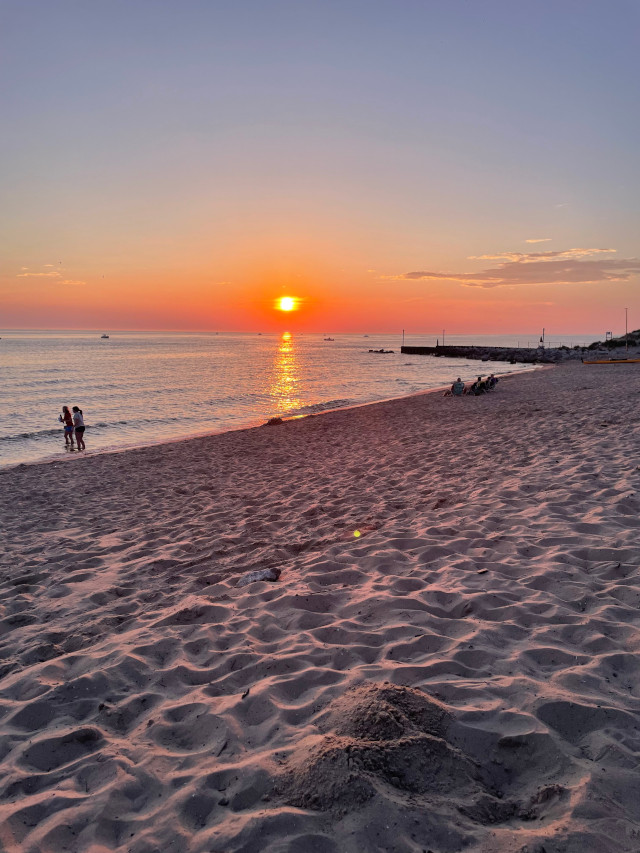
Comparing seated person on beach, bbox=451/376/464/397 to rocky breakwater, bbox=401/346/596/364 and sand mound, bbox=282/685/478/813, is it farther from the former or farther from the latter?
rocky breakwater, bbox=401/346/596/364

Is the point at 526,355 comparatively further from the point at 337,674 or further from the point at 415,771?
the point at 415,771

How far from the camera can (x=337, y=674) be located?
338cm

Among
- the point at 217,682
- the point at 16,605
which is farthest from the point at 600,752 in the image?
the point at 16,605

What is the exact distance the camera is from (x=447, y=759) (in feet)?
8.23

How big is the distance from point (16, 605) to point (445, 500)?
17.7ft

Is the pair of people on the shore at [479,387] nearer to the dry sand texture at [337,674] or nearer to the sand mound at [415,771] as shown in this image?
the dry sand texture at [337,674]

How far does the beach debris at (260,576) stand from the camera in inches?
204

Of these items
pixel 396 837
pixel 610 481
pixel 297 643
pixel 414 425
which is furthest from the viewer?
pixel 414 425

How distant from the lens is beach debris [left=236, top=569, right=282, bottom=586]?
5184 millimetres

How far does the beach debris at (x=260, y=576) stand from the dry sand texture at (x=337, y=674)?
119mm

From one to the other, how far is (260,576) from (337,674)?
1.99 m

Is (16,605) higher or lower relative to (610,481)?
lower

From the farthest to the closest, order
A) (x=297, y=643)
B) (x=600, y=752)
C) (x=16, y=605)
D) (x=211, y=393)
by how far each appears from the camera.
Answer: (x=211, y=393) < (x=16, y=605) < (x=297, y=643) < (x=600, y=752)

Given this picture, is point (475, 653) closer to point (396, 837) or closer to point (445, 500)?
point (396, 837)
